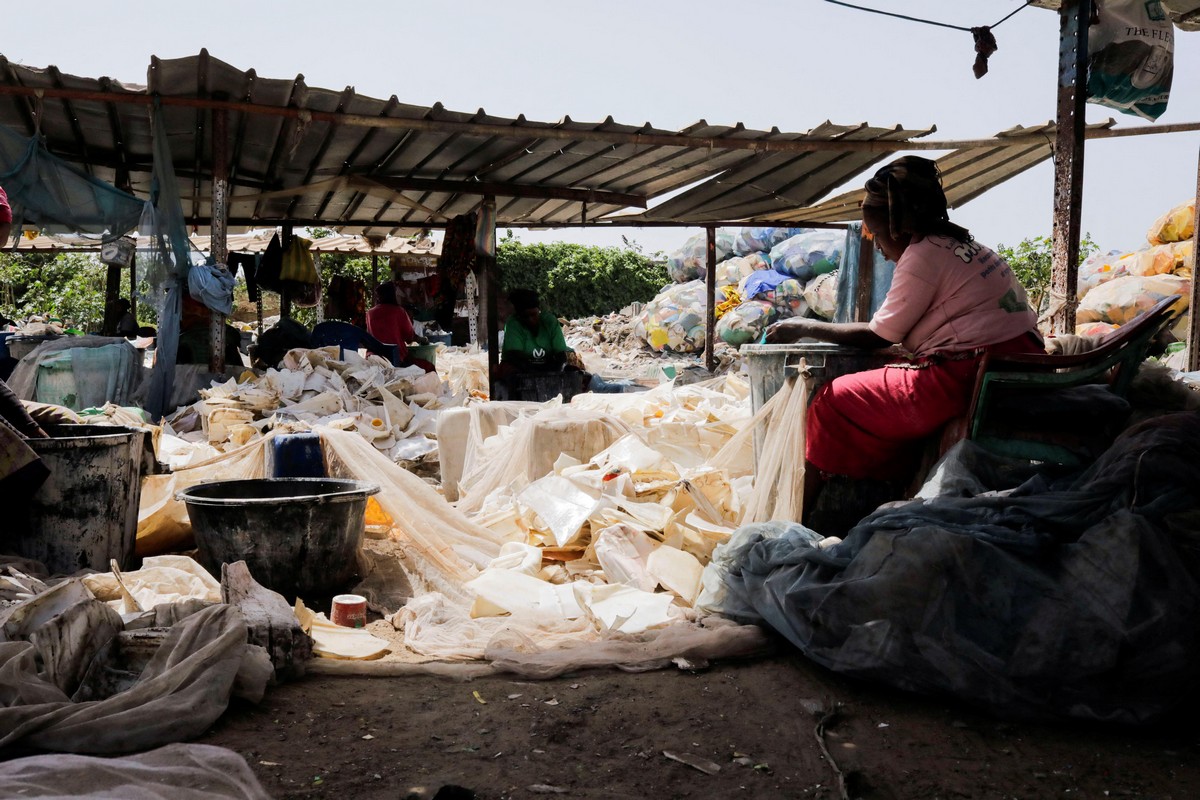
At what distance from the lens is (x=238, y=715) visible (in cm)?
242

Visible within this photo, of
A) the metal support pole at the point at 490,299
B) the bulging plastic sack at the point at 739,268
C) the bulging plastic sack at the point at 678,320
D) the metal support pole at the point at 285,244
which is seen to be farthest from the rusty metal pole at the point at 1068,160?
the bulging plastic sack at the point at 678,320

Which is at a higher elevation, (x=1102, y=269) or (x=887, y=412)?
(x=1102, y=269)

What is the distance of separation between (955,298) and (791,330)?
64 cm

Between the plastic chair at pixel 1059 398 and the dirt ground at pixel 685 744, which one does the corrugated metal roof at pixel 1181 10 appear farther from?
the dirt ground at pixel 685 744

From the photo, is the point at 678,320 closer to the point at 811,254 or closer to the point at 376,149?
the point at 811,254

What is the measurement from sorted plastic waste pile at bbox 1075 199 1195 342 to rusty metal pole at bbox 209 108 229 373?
792 centimetres

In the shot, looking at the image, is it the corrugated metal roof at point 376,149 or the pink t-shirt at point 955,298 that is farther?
the corrugated metal roof at point 376,149

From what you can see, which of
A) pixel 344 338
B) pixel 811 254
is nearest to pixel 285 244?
pixel 344 338

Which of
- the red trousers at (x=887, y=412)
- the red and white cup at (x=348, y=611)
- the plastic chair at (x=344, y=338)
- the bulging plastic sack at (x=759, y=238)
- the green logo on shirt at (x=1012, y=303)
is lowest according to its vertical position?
the red and white cup at (x=348, y=611)

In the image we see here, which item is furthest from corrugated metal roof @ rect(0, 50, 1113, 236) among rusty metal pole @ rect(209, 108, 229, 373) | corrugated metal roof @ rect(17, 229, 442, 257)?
corrugated metal roof @ rect(17, 229, 442, 257)

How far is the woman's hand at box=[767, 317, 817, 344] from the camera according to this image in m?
3.62

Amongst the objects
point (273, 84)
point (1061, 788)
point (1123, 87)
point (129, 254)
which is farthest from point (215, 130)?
point (1061, 788)

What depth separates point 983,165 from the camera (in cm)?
865

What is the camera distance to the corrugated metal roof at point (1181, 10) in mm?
5480
